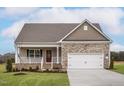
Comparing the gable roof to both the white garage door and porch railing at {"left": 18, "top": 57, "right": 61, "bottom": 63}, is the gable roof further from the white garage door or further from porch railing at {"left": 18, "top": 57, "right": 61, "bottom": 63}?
the white garage door

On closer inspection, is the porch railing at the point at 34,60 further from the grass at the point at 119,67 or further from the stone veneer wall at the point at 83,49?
the grass at the point at 119,67

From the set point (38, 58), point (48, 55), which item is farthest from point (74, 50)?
point (38, 58)

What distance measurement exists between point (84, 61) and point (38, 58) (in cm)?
473

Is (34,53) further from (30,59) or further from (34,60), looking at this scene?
(30,59)

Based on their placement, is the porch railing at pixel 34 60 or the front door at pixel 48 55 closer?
the porch railing at pixel 34 60

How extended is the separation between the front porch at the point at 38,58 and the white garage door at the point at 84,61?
49.3 inches

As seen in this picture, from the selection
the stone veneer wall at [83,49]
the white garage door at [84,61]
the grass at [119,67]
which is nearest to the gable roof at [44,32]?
the stone veneer wall at [83,49]

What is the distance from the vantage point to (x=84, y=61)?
42.6m

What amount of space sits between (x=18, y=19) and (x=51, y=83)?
2252 cm

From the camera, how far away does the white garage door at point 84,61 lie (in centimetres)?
4247

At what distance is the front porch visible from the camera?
1660 inches
